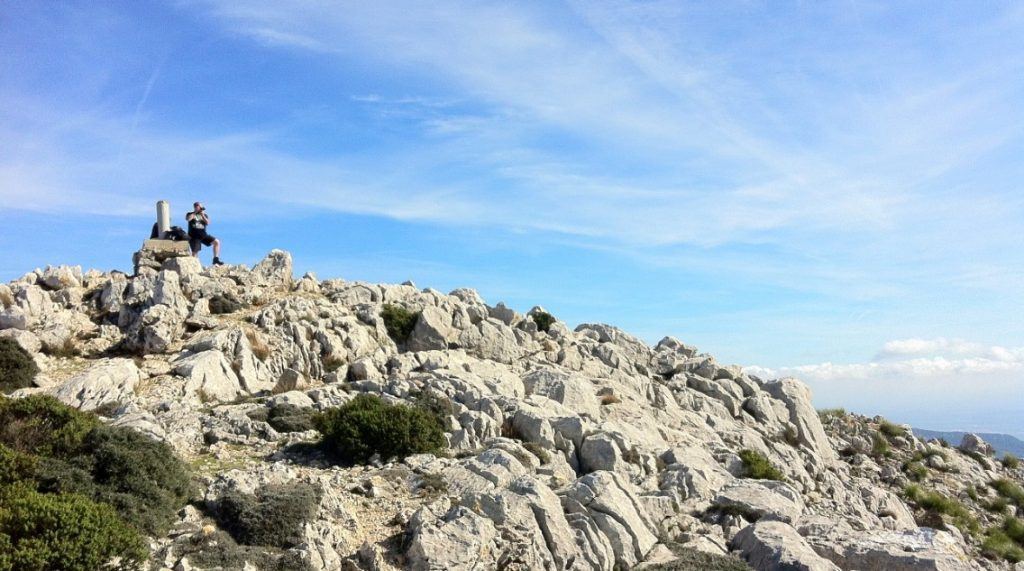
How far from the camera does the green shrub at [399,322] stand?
36.8 metres

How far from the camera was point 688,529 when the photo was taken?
2131 centimetres

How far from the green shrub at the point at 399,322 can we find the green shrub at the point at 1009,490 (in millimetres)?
36747

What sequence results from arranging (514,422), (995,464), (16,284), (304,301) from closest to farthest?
(514,422)
(16,284)
(304,301)
(995,464)

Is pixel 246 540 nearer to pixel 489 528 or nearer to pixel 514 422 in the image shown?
pixel 489 528

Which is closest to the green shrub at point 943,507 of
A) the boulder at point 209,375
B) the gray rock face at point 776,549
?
the gray rock face at point 776,549

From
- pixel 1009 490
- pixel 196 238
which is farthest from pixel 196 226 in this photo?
pixel 1009 490

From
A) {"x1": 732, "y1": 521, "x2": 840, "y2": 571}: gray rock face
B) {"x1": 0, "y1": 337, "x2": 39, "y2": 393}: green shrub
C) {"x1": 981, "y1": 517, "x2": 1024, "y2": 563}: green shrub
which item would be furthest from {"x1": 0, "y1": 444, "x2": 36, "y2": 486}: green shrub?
{"x1": 981, "y1": 517, "x2": 1024, "y2": 563}: green shrub

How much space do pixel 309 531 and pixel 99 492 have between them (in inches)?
181

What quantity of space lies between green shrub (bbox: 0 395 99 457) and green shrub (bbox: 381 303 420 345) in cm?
1887

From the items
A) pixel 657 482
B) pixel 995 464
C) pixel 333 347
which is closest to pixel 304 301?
pixel 333 347

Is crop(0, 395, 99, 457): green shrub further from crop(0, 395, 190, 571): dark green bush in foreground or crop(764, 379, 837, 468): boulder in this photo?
crop(764, 379, 837, 468): boulder

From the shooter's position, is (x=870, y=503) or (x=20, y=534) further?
(x=870, y=503)

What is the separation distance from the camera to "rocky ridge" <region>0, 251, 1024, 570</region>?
18000 mm

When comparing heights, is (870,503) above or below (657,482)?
below
